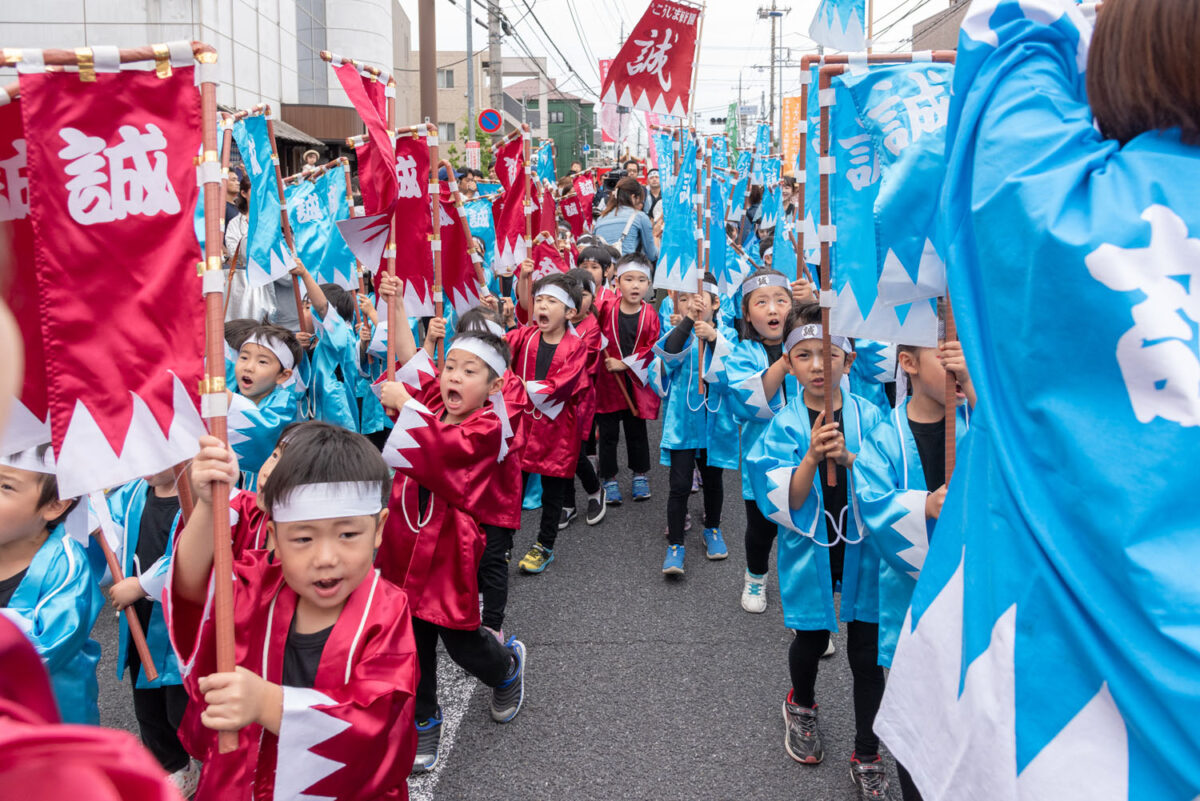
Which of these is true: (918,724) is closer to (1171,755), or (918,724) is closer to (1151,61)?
(1171,755)

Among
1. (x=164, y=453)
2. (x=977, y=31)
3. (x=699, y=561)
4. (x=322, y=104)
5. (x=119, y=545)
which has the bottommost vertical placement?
(x=699, y=561)

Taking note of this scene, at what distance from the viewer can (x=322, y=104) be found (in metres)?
24.4

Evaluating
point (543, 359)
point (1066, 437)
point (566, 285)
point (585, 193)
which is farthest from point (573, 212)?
point (1066, 437)

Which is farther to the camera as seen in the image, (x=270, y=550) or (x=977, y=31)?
(x=270, y=550)

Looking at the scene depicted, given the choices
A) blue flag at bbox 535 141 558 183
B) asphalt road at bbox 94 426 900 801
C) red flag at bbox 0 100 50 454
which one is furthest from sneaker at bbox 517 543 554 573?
blue flag at bbox 535 141 558 183

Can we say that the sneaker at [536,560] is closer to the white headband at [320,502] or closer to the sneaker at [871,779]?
the sneaker at [871,779]

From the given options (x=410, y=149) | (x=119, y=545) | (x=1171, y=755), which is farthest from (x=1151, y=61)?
(x=410, y=149)

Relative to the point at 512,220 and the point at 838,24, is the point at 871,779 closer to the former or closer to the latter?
the point at 838,24

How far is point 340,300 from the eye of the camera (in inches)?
251

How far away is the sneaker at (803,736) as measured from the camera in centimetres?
352

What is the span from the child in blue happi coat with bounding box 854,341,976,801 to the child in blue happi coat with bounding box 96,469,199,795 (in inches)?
92.4

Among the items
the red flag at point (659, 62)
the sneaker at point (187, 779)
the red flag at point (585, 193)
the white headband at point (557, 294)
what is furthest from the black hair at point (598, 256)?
the sneaker at point (187, 779)

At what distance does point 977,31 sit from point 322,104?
25.3m

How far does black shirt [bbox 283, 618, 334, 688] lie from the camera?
7.79 feet
